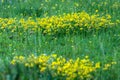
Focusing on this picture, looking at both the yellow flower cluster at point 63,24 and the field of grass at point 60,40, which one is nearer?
the field of grass at point 60,40

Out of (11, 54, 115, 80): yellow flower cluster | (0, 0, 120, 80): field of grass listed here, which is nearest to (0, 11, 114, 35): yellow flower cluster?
(0, 0, 120, 80): field of grass

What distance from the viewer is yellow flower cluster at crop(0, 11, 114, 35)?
6.67m

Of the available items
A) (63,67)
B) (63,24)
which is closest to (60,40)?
(63,24)

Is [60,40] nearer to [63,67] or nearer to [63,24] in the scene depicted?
[63,24]

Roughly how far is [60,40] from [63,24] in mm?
403

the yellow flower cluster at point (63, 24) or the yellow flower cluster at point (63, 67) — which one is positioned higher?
the yellow flower cluster at point (63, 24)

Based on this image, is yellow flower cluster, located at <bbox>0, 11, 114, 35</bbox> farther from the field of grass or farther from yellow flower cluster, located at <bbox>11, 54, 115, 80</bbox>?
yellow flower cluster, located at <bbox>11, 54, 115, 80</bbox>

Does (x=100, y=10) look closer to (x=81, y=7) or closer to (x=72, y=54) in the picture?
(x=81, y=7)

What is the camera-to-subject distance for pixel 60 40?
639 centimetres

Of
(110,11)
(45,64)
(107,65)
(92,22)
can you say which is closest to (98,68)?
(107,65)

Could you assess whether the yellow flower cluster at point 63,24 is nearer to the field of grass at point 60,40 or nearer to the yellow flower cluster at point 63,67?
the field of grass at point 60,40

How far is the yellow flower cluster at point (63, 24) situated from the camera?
667 centimetres

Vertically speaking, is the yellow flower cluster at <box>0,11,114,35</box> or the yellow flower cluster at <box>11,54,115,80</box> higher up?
the yellow flower cluster at <box>0,11,114,35</box>

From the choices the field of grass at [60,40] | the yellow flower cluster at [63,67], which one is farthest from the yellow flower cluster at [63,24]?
the yellow flower cluster at [63,67]
